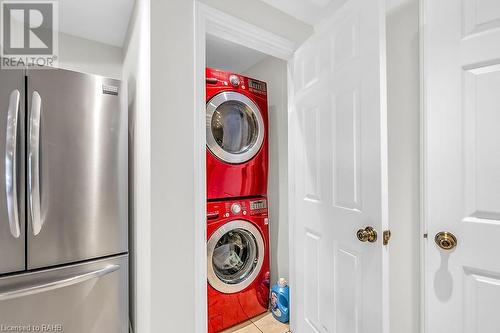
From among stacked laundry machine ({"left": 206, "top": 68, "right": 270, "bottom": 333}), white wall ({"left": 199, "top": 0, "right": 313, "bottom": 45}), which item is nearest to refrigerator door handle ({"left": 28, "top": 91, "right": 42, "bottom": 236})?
stacked laundry machine ({"left": 206, "top": 68, "right": 270, "bottom": 333})

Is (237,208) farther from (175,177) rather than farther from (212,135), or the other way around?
(175,177)

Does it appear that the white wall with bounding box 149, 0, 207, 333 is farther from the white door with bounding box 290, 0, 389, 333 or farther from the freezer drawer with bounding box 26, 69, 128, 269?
the white door with bounding box 290, 0, 389, 333

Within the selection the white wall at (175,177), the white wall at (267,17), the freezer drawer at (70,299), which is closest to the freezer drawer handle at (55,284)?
the freezer drawer at (70,299)

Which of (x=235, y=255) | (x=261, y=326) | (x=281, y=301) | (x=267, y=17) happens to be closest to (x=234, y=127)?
(x=267, y=17)

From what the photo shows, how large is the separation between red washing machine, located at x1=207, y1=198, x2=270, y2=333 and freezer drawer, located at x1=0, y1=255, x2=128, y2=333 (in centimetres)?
58

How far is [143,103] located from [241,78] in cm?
91

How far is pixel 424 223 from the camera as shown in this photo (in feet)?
3.73

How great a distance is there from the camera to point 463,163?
0.94 metres

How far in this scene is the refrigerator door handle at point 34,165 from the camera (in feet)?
3.58

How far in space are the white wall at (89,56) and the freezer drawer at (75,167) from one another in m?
0.87

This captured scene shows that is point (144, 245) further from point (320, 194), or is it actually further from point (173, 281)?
point (320, 194)

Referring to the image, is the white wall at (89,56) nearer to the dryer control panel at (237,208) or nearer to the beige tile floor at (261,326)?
the dryer control panel at (237,208)

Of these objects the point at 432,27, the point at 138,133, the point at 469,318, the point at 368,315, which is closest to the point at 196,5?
the point at 138,133

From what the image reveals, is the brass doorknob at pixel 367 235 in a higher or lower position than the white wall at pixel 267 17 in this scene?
lower
